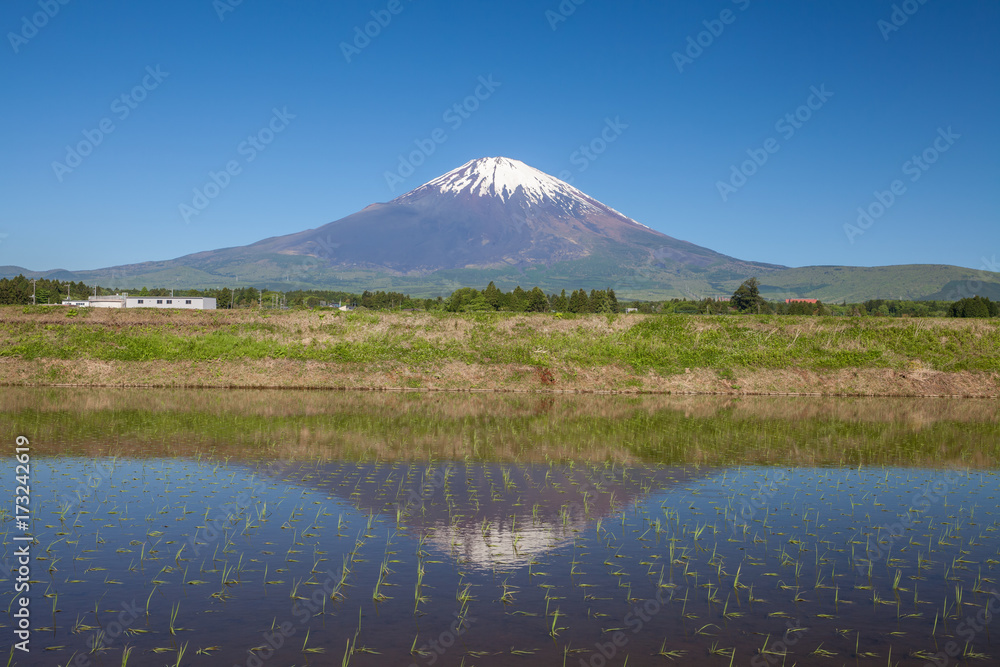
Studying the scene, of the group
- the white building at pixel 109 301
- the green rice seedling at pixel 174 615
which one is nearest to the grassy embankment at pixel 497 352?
the green rice seedling at pixel 174 615

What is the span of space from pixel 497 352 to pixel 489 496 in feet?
98.0

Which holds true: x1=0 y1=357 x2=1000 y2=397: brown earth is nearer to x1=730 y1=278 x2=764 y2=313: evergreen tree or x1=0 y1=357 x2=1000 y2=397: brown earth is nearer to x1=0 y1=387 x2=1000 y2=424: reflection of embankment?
x1=0 y1=387 x2=1000 y2=424: reflection of embankment

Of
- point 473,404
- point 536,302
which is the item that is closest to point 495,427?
point 473,404

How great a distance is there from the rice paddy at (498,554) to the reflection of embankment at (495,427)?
331 mm

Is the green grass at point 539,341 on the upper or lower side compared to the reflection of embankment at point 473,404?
upper

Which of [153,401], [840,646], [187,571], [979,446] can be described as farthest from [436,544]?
[153,401]

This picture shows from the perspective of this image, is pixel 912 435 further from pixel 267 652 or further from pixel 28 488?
pixel 28 488

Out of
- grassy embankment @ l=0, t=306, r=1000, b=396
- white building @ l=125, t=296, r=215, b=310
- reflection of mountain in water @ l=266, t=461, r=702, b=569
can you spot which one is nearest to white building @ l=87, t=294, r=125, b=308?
white building @ l=125, t=296, r=215, b=310

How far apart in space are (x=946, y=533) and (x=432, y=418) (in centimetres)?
2027

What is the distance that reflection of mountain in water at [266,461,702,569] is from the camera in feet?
46.1

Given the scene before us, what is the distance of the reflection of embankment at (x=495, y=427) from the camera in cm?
2353

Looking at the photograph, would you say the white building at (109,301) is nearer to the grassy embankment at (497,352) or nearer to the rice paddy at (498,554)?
the grassy embankment at (497,352)

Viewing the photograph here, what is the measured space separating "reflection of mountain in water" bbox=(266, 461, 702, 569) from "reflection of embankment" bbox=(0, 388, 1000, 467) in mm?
1874

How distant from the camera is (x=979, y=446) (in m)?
26.9
